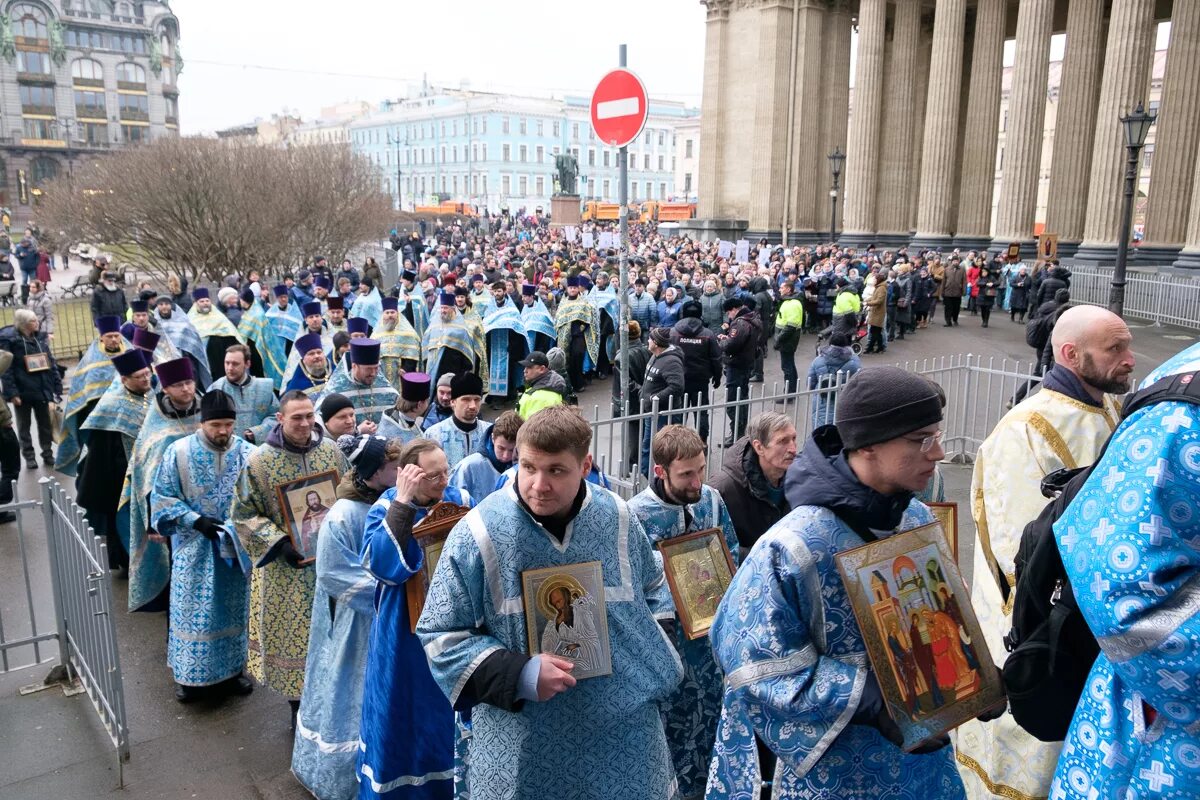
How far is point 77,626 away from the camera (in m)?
5.25

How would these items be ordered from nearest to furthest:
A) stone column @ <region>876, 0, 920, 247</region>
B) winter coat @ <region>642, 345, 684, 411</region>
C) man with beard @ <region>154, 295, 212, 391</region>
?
winter coat @ <region>642, 345, 684, 411</region> < man with beard @ <region>154, 295, 212, 391</region> < stone column @ <region>876, 0, 920, 247</region>

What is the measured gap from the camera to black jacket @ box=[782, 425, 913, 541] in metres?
2.32

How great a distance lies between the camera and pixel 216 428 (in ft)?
17.6

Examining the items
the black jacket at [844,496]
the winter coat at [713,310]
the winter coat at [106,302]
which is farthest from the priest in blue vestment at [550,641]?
the winter coat at [106,302]

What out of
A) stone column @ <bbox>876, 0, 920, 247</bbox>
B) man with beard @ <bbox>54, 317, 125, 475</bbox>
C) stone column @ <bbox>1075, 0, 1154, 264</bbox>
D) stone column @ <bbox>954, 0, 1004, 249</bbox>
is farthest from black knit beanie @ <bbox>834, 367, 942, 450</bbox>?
stone column @ <bbox>876, 0, 920, 247</bbox>

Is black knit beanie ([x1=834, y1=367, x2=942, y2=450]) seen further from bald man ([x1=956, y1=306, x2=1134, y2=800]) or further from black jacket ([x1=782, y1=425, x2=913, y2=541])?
bald man ([x1=956, y1=306, x2=1134, y2=800])

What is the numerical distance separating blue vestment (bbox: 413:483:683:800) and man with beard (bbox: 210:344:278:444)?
16.1 ft

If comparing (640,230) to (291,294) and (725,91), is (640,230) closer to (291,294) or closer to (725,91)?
(725,91)

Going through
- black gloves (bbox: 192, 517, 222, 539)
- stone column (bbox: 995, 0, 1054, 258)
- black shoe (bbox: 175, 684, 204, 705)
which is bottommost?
black shoe (bbox: 175, 684, 204, 705)

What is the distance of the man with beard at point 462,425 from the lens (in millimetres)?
5664

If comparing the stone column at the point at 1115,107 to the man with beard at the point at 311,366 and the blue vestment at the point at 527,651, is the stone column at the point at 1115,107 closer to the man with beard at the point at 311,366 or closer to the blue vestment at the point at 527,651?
the man with beard at the point at 311,366

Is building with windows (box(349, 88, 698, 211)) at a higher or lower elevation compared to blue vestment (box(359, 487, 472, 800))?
higher

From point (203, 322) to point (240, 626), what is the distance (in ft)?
25.3

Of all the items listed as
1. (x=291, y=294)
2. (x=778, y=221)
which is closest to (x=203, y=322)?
(x=291, y=294)
